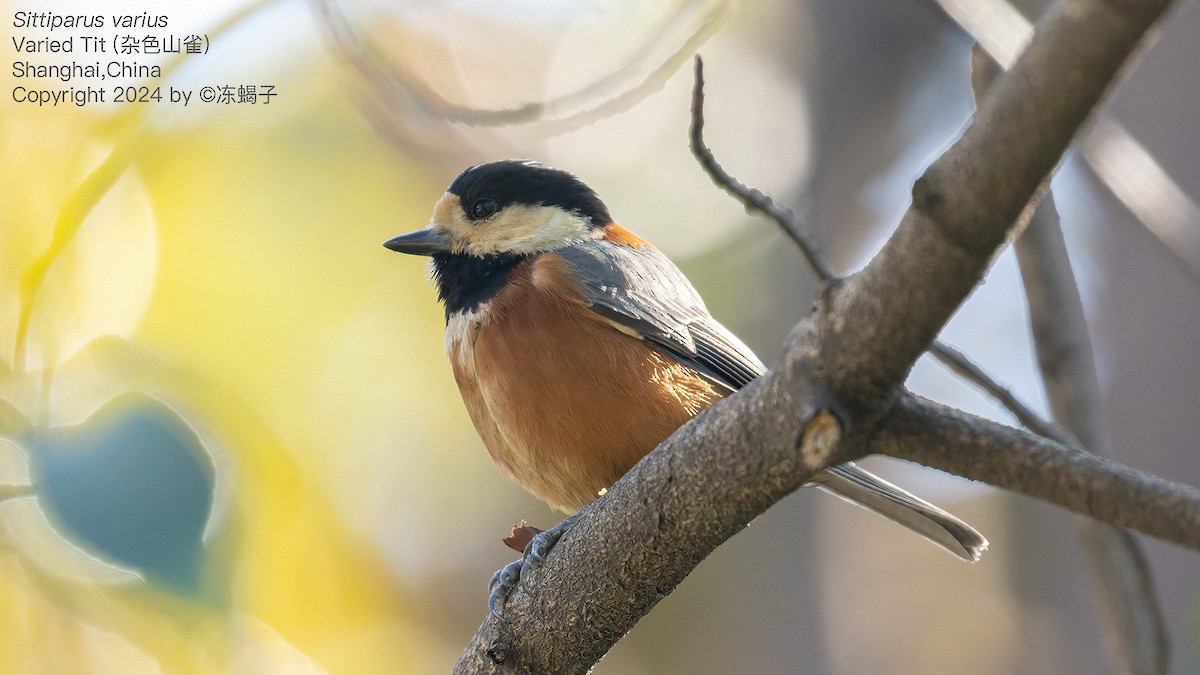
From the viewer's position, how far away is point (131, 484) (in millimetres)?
2385

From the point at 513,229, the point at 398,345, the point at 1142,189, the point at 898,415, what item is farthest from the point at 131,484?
the point at 398,345

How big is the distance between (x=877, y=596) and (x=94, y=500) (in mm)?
6213

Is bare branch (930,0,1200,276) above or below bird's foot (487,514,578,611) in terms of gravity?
above

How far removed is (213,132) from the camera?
5207mm

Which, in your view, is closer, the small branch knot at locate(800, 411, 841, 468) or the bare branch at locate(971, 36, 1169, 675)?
the small branch knot at locate(800, 411, 841, 468)

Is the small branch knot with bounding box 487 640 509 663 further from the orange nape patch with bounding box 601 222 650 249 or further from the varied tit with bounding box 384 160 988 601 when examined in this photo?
the orange nape patch with bounding box 601 222 650 249

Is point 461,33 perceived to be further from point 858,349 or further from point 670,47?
point 858,349

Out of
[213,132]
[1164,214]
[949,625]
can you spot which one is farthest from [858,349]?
[949,625]

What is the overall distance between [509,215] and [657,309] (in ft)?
2.58

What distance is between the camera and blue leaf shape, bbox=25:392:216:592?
234 cm

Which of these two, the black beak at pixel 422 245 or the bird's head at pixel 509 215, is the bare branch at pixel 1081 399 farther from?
the black beak at pixel 422 245

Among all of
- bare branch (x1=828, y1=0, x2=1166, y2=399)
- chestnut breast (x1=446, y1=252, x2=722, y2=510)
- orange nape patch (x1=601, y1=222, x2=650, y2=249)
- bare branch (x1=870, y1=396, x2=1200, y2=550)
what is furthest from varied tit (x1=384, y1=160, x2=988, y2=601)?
bare branch (x1=828, y1=0, x2=1166, y2=399)

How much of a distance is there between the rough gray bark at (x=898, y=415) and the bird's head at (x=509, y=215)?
5.46 feet

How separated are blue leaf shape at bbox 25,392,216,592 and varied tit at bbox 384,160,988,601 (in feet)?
3.97
